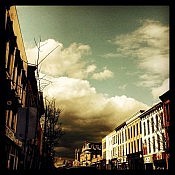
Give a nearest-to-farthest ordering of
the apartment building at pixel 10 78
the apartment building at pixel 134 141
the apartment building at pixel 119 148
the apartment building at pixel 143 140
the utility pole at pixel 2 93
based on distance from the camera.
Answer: the utility pole at pixel 2 93, the apartment building at pixel 10 78, the apartment building at pixel 143 140, the apartment building at pixel 134 141, the apartment building at pixel 119 148

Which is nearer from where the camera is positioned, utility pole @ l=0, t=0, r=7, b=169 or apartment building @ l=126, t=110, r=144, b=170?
utility pole @ l=0, t=0, r=7, b=169

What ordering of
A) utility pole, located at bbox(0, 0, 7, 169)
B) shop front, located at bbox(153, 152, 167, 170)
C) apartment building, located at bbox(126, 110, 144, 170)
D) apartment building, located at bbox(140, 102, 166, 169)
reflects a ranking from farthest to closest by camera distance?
apartment building, located at bbox(126, 110, 144, 170), apartment building, located at bbox(140, 102, 166, 169), shop front, located at bbox(153, 152, 167, 170), utility pole, located at bbox(0, 0, 7, 169)

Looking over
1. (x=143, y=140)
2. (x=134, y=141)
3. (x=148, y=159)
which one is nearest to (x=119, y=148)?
(x=134, y=141)

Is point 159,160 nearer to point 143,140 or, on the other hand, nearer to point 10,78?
point 143,140

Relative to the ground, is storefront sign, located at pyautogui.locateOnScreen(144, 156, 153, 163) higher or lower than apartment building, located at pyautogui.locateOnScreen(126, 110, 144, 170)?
lower

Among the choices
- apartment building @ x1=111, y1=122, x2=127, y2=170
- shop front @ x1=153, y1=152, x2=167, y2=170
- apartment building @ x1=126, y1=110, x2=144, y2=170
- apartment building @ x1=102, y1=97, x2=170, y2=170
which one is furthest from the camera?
apartment building @ x1=111, y1=122, x2=127, y2=170

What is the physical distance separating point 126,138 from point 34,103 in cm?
2804

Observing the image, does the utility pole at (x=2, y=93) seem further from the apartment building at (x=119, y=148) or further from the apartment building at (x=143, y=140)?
the apartment building at (x=119, y=148)

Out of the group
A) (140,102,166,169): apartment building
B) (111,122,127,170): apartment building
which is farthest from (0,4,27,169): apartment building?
(111,122,127,170): apartment building

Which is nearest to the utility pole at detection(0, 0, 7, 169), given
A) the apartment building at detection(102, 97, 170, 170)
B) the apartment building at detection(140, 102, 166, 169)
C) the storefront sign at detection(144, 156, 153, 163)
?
the apartment building at detection(102, 97, 170, 170)

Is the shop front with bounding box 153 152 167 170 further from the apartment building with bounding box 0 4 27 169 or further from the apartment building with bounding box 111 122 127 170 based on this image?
the apartment building with bounding box 0 4 27 169

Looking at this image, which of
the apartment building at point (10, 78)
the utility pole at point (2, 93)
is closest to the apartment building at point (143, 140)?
the apartment building at point (10, 78)
